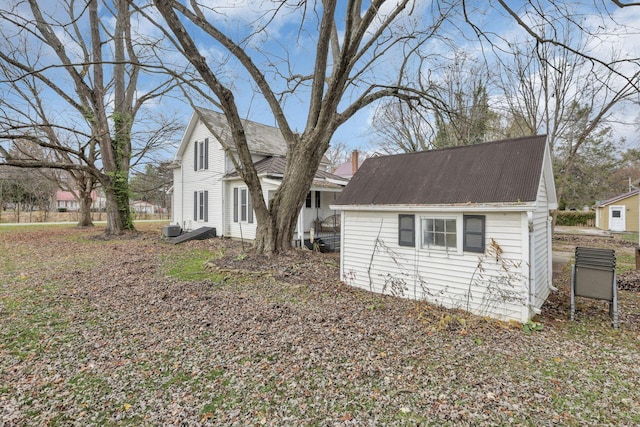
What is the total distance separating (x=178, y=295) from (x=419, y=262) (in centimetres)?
489

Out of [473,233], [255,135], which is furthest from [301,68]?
[255,135]

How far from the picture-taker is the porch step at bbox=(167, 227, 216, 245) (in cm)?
1382

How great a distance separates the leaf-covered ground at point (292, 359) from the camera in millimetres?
2742

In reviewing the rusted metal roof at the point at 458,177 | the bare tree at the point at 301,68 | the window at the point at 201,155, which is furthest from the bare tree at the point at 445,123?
the window at the point at 201,155

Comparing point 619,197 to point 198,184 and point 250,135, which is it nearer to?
point 250,135

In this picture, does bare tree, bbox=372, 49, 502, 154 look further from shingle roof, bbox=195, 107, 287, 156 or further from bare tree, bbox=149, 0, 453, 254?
bare tree, bbox=149, 0, 453, 254

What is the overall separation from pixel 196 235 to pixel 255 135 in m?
6.51

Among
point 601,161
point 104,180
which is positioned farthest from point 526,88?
point 601,161

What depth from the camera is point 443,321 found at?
489 cm

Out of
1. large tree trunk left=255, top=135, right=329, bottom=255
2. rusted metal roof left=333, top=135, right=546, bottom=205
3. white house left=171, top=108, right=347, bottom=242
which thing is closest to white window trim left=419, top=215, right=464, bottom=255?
rusted metal roof left=333, top=135, right=546, bottom=205

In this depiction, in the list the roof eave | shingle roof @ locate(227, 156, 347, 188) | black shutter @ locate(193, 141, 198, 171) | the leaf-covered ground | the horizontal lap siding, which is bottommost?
the leaf-covered ground

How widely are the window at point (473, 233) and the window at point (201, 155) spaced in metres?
13.6

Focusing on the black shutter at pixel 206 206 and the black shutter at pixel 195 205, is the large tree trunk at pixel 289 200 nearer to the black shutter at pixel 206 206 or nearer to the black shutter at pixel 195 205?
the black shutter at pixel 206 206

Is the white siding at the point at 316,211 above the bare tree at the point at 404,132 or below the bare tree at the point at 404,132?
below
